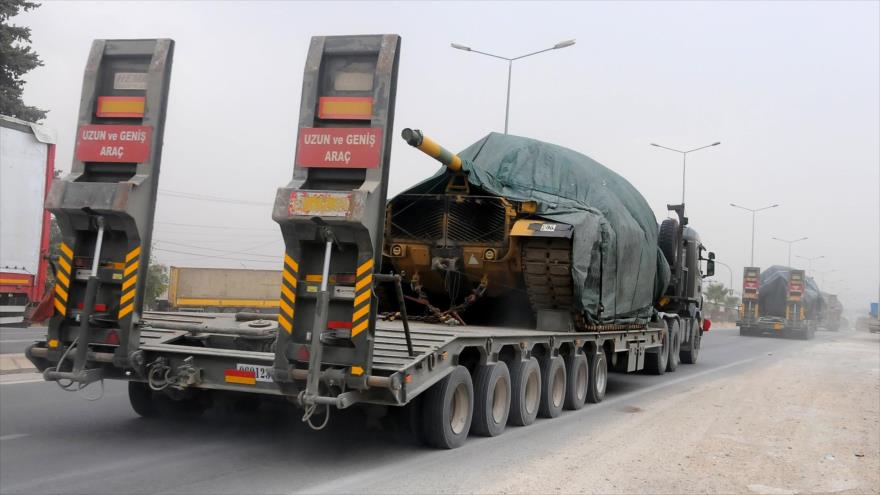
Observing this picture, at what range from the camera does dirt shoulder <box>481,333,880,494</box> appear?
Result: 714 centimetres

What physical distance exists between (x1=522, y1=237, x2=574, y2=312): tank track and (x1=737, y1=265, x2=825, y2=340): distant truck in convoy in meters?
36.4

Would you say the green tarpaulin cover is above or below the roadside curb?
above

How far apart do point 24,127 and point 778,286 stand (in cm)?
4054

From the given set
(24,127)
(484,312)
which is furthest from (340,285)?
(24,127)

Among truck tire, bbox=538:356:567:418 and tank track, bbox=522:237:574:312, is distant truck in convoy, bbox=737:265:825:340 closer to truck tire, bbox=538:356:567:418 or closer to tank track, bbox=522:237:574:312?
tank track, bbox=522:237:574:312

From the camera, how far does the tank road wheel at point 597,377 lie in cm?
1251

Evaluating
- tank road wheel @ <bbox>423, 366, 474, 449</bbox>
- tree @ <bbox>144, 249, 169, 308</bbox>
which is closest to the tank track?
tank road wheel @ <bbox>423, 366, 474, 449</bbox>

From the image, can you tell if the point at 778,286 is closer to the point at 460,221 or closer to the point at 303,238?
the point at 460,221

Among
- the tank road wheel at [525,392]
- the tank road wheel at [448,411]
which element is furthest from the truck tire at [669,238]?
the tank road wheel at [448,411]

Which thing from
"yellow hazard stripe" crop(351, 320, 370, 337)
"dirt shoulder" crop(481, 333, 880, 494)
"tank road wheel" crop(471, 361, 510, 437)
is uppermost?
"yellow hazard stripe" crop(351, 320, 370, 337)

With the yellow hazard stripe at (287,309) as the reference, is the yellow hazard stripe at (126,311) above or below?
below

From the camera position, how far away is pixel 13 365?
13.0 metres

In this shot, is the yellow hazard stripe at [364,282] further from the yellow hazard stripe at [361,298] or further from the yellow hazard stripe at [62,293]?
the yellow hazard stripe at [62,293]

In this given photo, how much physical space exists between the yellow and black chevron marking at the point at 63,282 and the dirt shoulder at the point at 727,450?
4.42 meters
